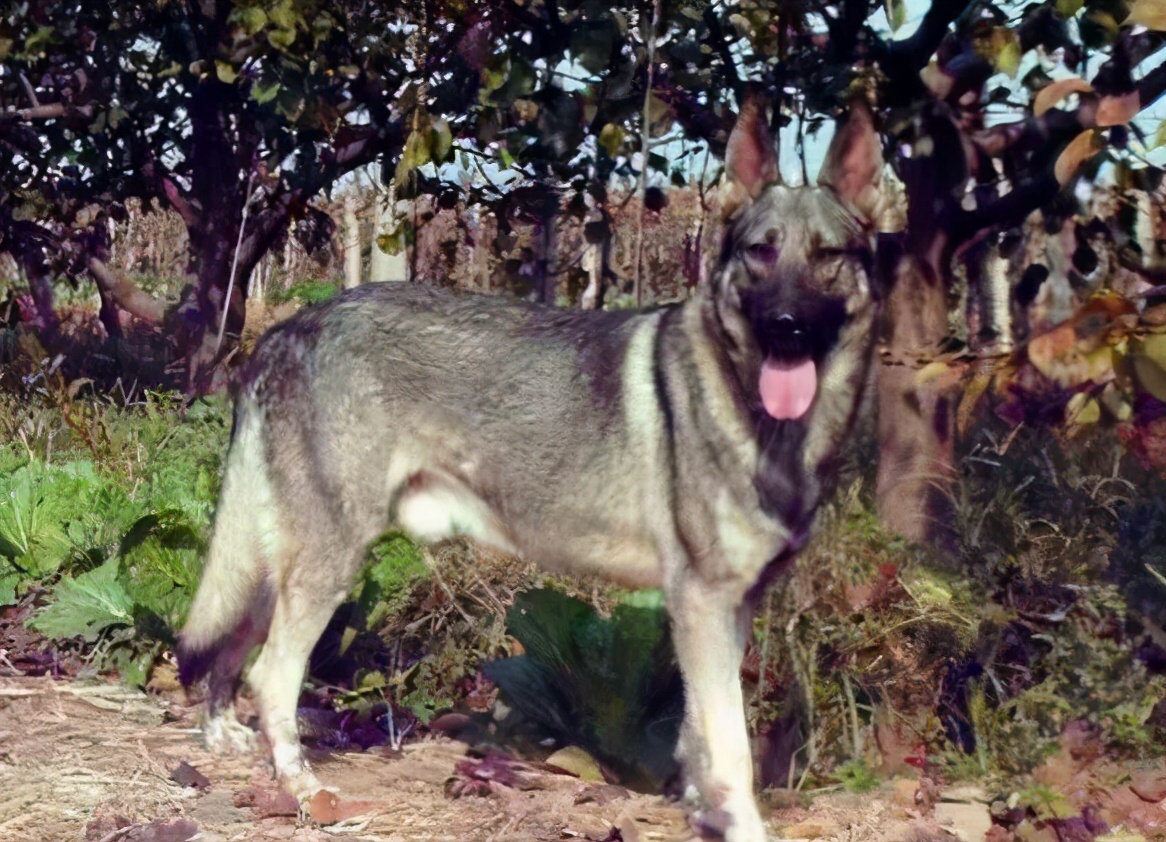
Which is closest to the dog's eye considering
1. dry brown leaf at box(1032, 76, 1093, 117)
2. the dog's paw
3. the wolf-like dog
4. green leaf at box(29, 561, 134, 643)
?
the wolf-like dog

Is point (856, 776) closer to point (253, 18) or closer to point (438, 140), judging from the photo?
point (438, 140)

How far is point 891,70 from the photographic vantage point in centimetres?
468

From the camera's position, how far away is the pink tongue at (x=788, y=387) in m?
3.40

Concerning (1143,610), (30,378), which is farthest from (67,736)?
(30,378)

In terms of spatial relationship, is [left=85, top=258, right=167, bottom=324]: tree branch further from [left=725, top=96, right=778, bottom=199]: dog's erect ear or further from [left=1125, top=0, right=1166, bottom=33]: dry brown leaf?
[left=1125, top=0, right=1166, bottom=33]: dry brown leaf

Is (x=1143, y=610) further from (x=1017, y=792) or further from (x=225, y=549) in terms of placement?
(x=225, y=549)

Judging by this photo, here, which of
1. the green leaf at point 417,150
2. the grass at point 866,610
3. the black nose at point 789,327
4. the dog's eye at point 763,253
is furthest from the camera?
the green leaf at point 417,150

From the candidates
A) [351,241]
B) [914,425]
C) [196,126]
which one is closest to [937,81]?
[914,425]

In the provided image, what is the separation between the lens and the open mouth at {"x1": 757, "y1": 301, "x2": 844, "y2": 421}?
133 inches

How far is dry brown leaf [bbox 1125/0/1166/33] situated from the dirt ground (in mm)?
2098

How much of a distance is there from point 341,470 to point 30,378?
17.4 ft

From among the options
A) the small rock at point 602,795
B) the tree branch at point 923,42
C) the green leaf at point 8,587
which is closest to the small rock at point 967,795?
the small rock at point 602,795

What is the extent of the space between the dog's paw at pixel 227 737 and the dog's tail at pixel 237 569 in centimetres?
15

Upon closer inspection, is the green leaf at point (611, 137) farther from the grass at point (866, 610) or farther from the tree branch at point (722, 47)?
the grass at point (866, 610)
